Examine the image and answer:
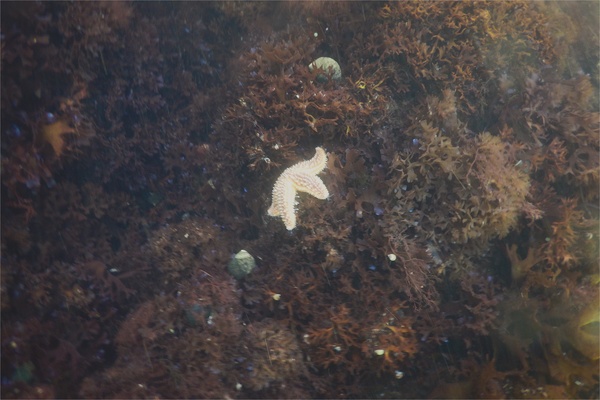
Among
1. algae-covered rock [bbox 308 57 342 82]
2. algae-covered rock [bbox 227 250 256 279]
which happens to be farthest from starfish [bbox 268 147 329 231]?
algae-covered rock [bbox 308 57 342 82]

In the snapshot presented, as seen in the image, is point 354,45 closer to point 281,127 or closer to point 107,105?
point 281,127

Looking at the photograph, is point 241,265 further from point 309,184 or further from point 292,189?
Answer: point 309,184

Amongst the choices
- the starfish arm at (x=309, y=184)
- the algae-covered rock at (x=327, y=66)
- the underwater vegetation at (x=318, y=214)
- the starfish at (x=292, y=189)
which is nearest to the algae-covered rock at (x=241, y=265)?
the underwater vegetation at (x=318, y=214)

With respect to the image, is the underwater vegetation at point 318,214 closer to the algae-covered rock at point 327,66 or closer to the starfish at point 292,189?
the algae-covered rock at point 327,66

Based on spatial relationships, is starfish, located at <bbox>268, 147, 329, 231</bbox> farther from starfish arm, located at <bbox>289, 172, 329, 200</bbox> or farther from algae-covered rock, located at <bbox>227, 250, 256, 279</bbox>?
algae-covered rock, located at <bbox>227, 250, 256, 279</bbox>

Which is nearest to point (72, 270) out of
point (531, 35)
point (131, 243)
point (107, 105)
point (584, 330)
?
point (131, 243)

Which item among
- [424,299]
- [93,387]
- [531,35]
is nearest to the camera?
[93,387]

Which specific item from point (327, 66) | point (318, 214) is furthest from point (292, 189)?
point (327, 66)
